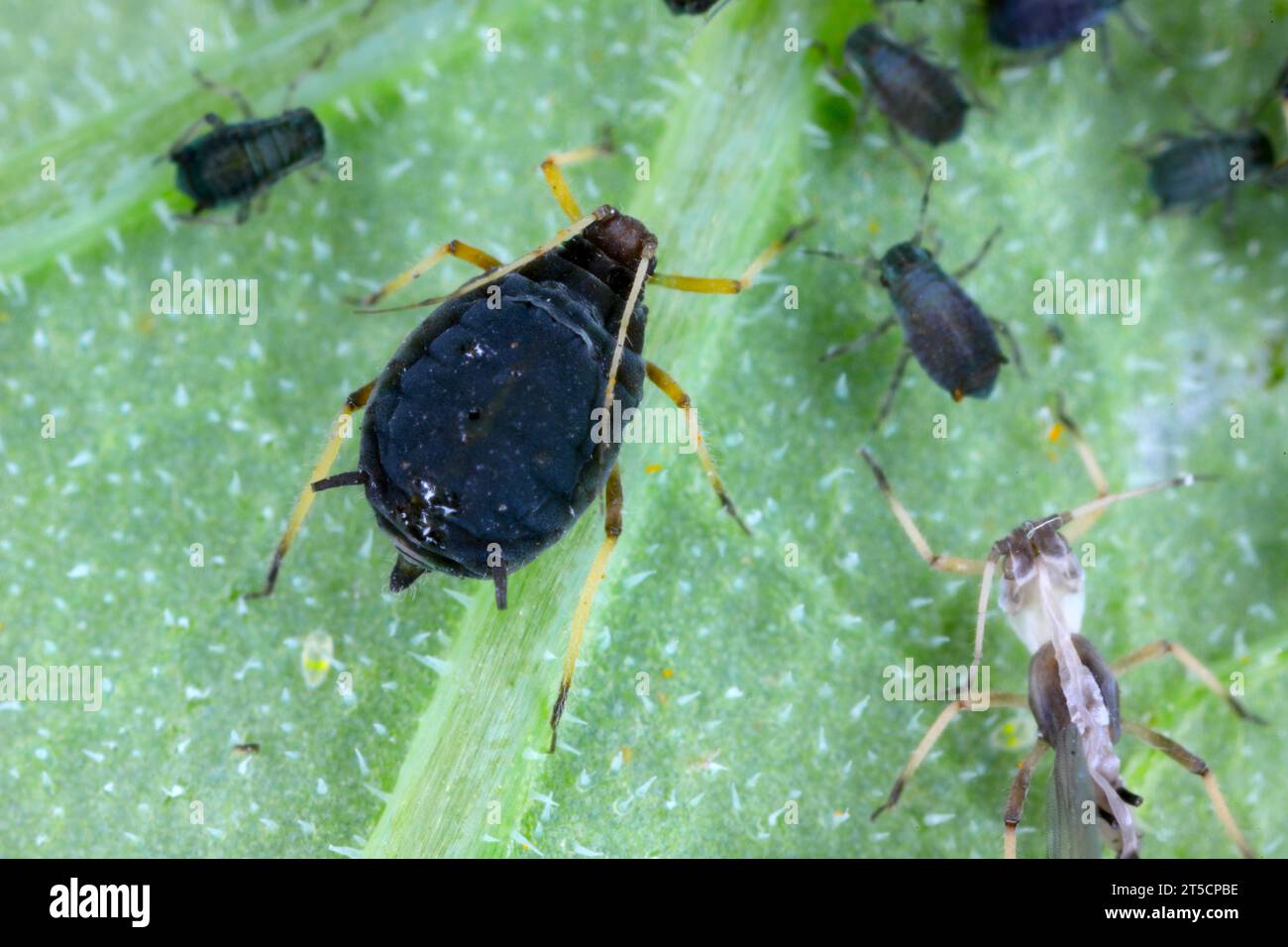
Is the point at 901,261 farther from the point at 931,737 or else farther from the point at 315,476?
the point at 315,476

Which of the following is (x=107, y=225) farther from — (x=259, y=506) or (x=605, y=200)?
(x=605, y=200)

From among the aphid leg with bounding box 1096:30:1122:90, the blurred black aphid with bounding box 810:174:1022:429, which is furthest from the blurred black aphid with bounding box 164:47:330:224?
the aphid leg with bounding box 1096:30:1122:90

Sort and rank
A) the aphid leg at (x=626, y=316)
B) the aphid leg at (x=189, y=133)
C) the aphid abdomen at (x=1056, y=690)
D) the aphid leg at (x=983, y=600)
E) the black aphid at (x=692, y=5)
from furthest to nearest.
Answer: the aphid leg at (x=189, y=133)
the black aphid at (x=692, y=5)
the aphid leg at (x=983, y=600)
the aphid abdomen at (x=1056, y=690)
the aphid leg at (x=626, y=316)

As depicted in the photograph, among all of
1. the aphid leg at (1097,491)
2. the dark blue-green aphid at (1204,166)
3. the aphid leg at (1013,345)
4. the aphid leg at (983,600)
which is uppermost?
the dark blue-green aphid at (1204,166)

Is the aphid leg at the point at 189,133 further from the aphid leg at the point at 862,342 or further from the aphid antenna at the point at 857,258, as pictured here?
the aphid leg at the point at 862,342

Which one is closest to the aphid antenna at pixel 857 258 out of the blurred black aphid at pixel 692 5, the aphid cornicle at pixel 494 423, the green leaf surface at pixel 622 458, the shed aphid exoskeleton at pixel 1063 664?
the green leaf surface at pixel 622 458

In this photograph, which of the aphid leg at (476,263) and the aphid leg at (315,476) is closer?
the aphid leg at (476,263)
